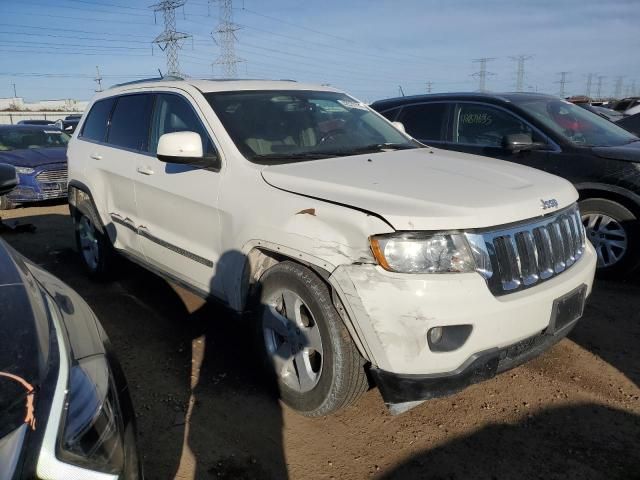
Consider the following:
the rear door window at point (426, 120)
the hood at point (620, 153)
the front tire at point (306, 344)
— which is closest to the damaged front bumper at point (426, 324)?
the front tire at point (306, 344)

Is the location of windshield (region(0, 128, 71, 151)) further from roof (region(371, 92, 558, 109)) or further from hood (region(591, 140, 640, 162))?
hood (region(591, 140, 640, 162))

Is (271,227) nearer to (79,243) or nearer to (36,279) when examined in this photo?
(36,279)

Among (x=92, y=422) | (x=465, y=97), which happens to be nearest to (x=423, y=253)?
(x=92, y=422)

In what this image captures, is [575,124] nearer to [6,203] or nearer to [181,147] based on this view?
[181,147]

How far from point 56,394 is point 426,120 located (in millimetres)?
5498

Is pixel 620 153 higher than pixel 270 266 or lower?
higher

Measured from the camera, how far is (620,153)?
4.96 metres

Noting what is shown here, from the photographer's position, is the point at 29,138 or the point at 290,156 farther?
the point at 29,138

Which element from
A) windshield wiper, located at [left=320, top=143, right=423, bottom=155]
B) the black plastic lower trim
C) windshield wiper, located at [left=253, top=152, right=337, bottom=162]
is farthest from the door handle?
the black plastic lower trim

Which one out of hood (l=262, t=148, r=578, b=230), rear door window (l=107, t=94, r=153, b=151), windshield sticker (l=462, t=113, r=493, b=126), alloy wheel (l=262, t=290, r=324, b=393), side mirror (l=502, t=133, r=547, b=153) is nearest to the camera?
hood (l=262, t=148, r=578, b=230)

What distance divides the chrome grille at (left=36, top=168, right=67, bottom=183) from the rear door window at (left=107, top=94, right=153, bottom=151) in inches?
220

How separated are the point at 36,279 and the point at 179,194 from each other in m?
1.63

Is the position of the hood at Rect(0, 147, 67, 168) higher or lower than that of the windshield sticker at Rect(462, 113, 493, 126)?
lower

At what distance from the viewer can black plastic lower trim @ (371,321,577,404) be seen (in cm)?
240
